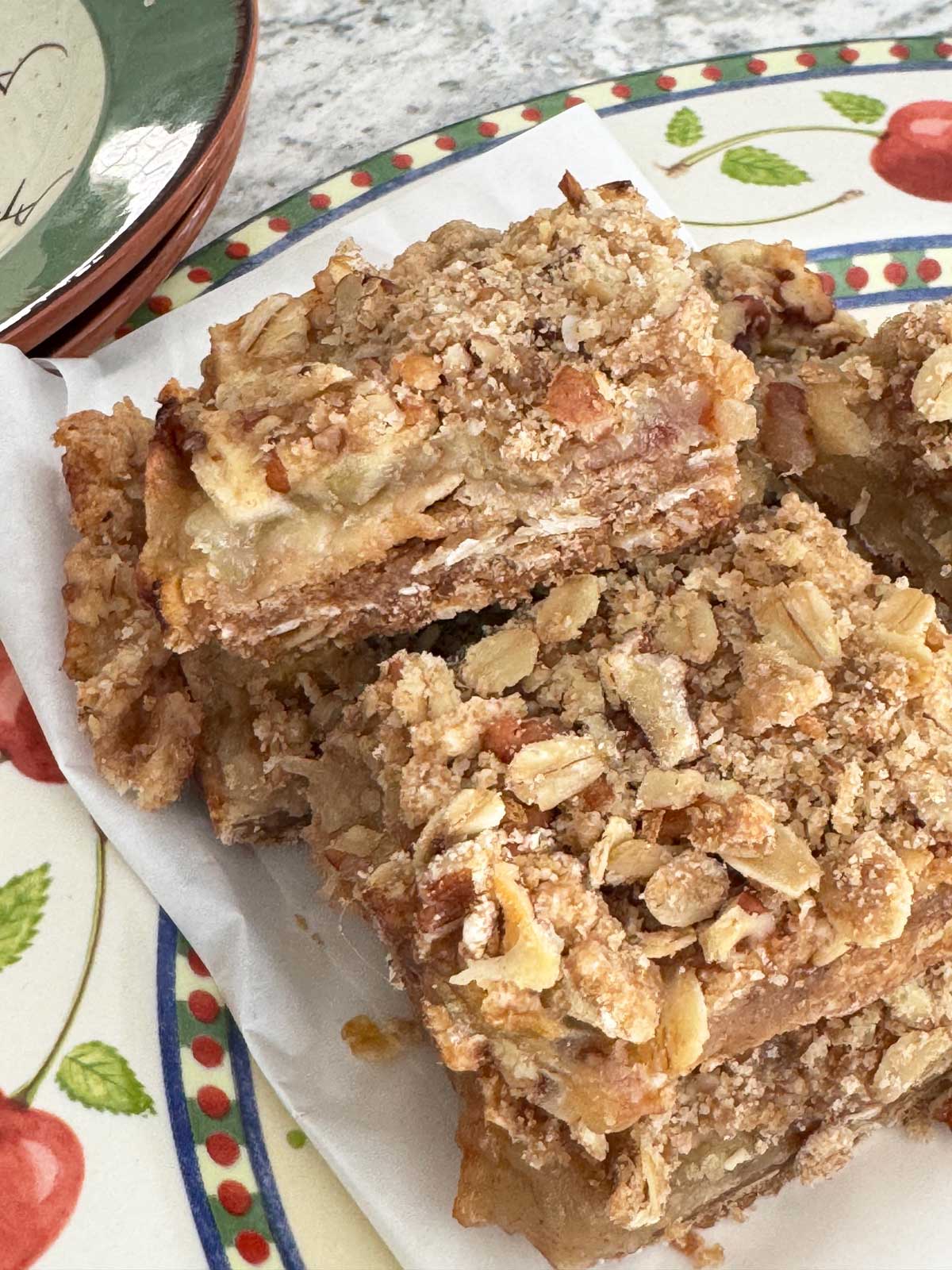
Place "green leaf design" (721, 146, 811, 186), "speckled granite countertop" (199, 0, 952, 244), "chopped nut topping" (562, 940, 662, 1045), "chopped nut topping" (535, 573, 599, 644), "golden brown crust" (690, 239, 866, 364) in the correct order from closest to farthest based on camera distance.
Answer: "chopped nut topping" (562, 940, 662, 1045), "chopped nut topping" (535, 573, 599, 644), "golden brown crust" (690, 239, 866, 364), "green leaf design" (721, 146, 811, 186), "speckled granite countertop" (199, 0, 952, 244)

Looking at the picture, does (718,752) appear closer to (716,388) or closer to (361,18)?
(716,388)

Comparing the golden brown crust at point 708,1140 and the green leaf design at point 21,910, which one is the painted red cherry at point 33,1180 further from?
the golden brown crust at point 708,1140

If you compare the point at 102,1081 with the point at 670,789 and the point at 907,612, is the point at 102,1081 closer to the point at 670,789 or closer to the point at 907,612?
the point at 670,789

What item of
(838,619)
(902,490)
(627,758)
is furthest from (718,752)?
(902,490)

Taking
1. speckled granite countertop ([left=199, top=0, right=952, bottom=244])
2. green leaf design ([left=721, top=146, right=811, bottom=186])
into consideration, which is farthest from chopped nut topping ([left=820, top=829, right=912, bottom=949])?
speckled granite countertop ([left=199, top=0, right=952, bottom=244])

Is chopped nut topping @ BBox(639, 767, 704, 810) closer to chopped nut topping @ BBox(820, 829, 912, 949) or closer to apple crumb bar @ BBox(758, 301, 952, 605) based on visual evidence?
chopped nut topping @ BBox(820, 829, 912, 949)

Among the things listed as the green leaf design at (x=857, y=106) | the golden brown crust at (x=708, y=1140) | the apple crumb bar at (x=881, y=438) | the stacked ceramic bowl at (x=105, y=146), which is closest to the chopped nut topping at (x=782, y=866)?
the golden brown crust at (x=708, y=1140)
